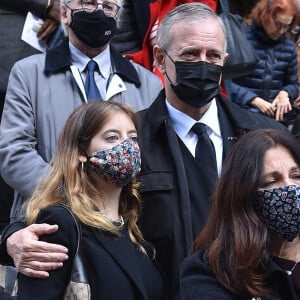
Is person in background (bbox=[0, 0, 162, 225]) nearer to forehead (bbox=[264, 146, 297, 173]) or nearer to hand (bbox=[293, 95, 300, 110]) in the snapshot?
forehead (bbox=[264, 146, 297, 173])

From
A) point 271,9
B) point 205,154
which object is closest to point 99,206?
point 205,154

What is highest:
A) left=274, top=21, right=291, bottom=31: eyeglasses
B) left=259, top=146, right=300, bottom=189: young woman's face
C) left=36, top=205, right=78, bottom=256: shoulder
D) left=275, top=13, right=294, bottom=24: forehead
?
left=259, top=146, right=300, bottom=189: young woman's face

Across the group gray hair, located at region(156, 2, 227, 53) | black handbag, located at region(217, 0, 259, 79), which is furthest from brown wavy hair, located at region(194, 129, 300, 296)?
black handbag, located at region(217, 0, 259, 79)

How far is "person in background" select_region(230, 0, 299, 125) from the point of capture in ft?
19.2

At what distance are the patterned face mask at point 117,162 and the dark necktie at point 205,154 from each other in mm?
318

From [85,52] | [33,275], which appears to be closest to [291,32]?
[85,52]

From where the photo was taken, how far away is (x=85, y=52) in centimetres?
437

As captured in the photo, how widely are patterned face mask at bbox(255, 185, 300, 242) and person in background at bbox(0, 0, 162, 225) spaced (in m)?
1.37

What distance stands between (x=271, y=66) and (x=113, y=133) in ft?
9.39

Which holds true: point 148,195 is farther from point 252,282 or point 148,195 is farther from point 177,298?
point 252,282

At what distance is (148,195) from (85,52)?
1128 millimetres

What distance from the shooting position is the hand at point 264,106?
5828mm

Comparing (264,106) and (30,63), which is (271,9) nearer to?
(264,106)

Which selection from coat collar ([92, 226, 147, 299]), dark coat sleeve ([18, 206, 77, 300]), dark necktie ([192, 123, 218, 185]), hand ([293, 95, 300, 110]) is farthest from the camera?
hand ([293, 95, 300, 110])
